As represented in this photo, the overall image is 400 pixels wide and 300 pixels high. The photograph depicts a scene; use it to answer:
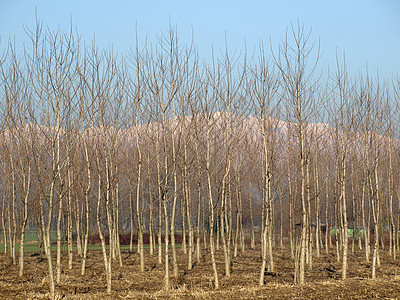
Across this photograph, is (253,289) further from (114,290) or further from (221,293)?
(114,290)

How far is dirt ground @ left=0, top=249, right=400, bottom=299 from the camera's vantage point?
8.31 metres

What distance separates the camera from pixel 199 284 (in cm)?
992

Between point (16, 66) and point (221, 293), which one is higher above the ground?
point (16, 66)

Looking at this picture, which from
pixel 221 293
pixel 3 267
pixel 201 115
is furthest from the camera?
pixel 3 267

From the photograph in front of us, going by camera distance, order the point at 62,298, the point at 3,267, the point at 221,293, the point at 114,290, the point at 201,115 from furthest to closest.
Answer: the point at 3,267 < the point at 201,115 < the point at 114,290 < the point at 221,293 < the point at 62,298

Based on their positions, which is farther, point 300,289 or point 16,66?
point 16,66

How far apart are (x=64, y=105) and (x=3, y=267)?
7506 millimetres

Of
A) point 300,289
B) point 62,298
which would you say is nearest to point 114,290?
point 62,298

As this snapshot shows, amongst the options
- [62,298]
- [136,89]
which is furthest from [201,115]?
[62,298]

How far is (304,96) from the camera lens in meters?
10.2

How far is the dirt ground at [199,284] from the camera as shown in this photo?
8.31 m

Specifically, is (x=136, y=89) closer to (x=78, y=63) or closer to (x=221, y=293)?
(x=78, y=63)

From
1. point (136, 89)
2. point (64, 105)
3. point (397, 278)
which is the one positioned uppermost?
point (136, 89)

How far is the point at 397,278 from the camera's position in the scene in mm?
10492
